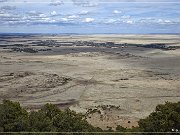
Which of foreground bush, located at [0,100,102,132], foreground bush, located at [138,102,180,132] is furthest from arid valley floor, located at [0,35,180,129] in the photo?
foreground bush, located at [0,100,102,132]

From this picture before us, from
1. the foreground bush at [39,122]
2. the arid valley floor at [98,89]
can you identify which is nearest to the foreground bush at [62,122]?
the foreground bush at [39,122]

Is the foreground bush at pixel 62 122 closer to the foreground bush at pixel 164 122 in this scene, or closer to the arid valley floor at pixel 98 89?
the foreground bush at pixel 164 122

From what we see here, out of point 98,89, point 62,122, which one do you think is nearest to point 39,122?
point 62,122

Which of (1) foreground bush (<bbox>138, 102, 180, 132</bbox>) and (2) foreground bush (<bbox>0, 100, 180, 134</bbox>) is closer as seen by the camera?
(2) foreground bush (<bbox>0, 100, 180, 134</bbox>)

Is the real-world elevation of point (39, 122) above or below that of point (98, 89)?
above

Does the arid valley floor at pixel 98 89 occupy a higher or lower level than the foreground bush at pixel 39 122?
lower

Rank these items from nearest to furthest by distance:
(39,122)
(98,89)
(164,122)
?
(39,122)
(164,122)
(98,89)

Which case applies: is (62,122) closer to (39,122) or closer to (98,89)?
(39,122)

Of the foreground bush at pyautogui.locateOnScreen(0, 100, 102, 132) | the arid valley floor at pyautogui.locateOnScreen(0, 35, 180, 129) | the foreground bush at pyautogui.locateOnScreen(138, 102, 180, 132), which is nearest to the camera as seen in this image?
the foreground bush at pyautogui.locateOnScreen(0, 100, 102, 132)

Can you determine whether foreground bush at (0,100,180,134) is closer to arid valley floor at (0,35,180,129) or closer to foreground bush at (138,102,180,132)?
foreground bush at (138,102,180,132)

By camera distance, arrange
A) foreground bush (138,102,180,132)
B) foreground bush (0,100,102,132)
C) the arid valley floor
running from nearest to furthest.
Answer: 1. foreground bush (0,100,102,132)
2. foreground bush (138,102,180,132)
3. the arid valley floor

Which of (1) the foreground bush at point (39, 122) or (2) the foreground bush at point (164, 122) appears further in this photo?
(2) the foreground bush at point (164, 122)

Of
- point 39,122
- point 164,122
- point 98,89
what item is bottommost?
point 98,89
